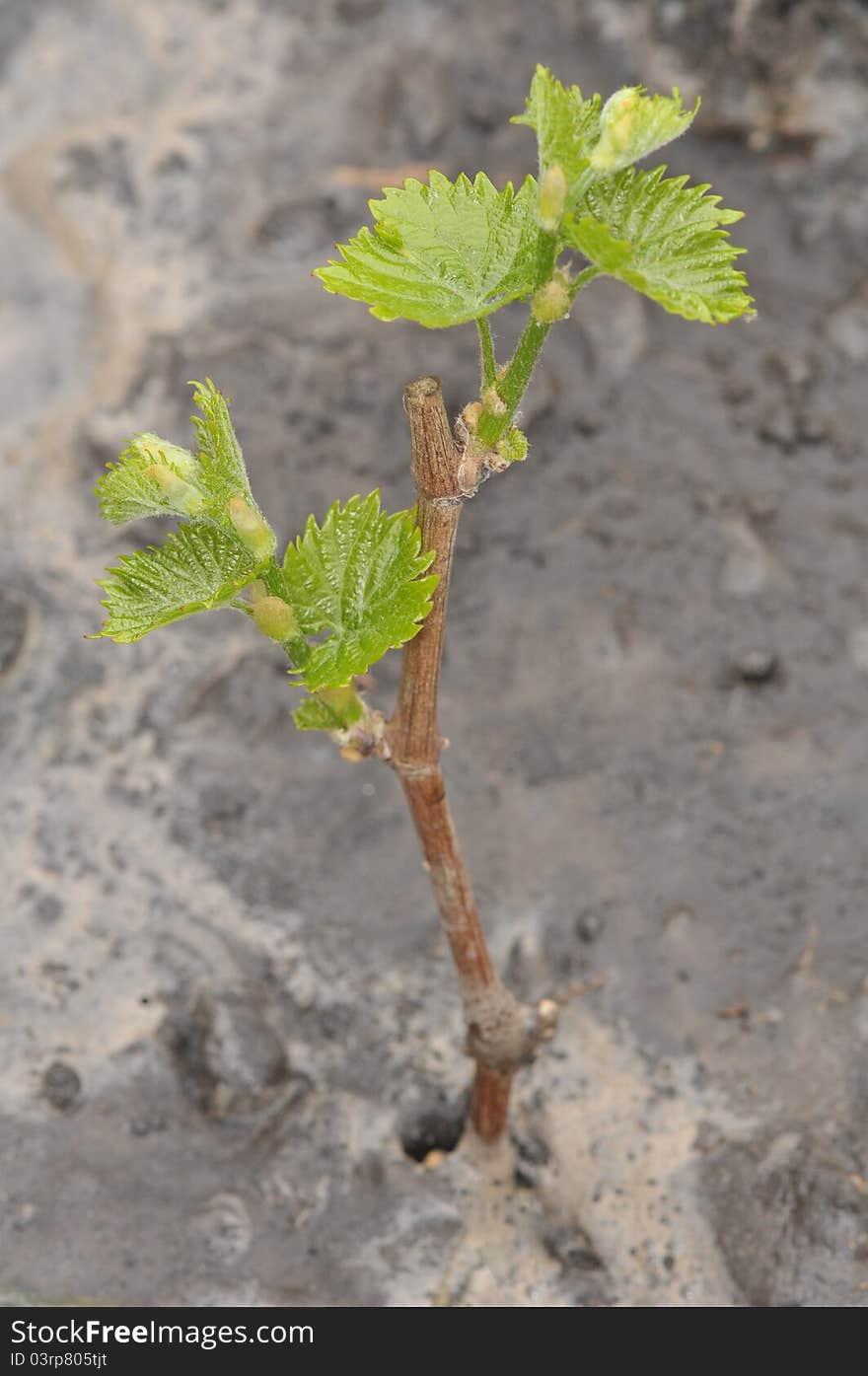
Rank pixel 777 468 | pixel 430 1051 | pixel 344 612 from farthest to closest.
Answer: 1. pixel 777 468
2. pixel 430 1051
3. pixel 344 612

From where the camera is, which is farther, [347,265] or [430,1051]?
[430,1051]

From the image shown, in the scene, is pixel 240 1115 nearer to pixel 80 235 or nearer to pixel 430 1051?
pixel 430 1051

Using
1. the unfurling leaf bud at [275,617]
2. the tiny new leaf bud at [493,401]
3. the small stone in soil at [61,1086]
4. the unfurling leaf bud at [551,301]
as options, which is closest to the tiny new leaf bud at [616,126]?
the unfurling leaf bud at [551,301]

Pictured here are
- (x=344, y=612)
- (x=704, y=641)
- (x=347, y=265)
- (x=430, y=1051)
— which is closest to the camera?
(x=347, y=265)

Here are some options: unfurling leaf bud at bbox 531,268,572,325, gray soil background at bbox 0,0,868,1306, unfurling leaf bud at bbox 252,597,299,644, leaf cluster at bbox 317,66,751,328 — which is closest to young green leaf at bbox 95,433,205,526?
unfurling leaf bud at bbox 252,597,299,644

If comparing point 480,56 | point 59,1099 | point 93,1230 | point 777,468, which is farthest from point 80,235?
point 93,1230

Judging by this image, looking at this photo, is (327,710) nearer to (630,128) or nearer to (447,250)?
(447,250)

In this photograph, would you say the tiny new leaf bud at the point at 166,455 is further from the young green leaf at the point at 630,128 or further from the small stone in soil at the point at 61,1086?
the small stone in soil at the point at 61,1086
